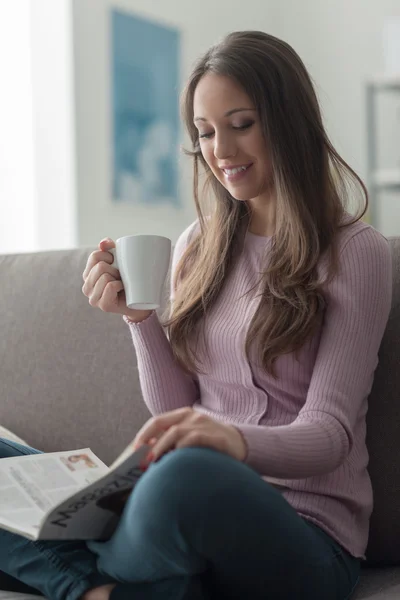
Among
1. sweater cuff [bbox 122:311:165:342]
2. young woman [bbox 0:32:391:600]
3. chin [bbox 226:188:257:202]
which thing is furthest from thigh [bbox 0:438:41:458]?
chin [bbox 226:188:257:202]

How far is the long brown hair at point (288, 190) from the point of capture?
128 centimetres

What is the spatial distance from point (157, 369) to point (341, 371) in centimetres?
35

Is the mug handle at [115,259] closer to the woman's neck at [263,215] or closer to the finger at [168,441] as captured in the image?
the woman's neck at [263,215]

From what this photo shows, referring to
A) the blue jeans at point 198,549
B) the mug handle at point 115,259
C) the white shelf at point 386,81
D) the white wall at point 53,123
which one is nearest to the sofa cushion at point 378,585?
the blue jeans at point 198,549

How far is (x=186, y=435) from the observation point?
37.8 inches

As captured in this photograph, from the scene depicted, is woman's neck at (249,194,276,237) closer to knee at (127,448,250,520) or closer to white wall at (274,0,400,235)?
knee at (127,448,250,520)

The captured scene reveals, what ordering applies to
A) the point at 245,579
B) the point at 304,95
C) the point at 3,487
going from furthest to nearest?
the point at 304,95 < the point at 3,487 < the point at 245,579

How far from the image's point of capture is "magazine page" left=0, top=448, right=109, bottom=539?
3.43 ft

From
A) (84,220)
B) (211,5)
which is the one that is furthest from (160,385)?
(211,5)

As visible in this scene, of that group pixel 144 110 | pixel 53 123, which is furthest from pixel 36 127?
pixel 144 110

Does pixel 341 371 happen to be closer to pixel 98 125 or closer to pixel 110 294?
pixel 110 294

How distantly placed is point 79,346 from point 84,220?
7.05 ft

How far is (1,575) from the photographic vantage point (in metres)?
1.20

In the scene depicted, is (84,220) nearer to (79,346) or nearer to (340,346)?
(79,346)
